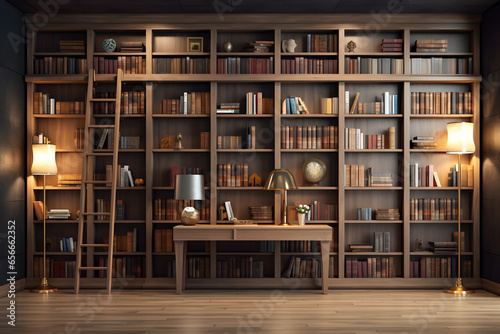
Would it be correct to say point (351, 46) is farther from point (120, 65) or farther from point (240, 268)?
point (240, 268)

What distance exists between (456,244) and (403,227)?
2.36 ft

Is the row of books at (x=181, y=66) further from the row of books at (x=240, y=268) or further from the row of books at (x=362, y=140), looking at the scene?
the row of books at (x=240, y=268)

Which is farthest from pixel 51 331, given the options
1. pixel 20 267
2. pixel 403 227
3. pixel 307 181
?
pixel 403 227

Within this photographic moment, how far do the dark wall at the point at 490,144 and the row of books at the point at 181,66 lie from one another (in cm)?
364

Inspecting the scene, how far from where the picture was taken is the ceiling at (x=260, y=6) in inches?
254

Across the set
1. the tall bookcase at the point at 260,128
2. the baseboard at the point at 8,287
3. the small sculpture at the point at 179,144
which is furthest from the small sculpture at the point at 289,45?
the baseboard at the point at 8,287

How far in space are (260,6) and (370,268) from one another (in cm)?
369

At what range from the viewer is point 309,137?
22.7 feet

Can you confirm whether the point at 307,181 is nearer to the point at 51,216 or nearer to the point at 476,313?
the point at 476,313

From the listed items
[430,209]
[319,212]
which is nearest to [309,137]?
[319,212]

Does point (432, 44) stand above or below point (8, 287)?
above

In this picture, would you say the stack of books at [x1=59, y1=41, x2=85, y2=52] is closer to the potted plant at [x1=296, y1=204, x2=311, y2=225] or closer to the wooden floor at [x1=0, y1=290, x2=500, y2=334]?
the wooden floor at [x1=0, y1=290, x2=500, y2=334]

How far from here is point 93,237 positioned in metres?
7.00

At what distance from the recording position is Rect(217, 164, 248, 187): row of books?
6941 mm
